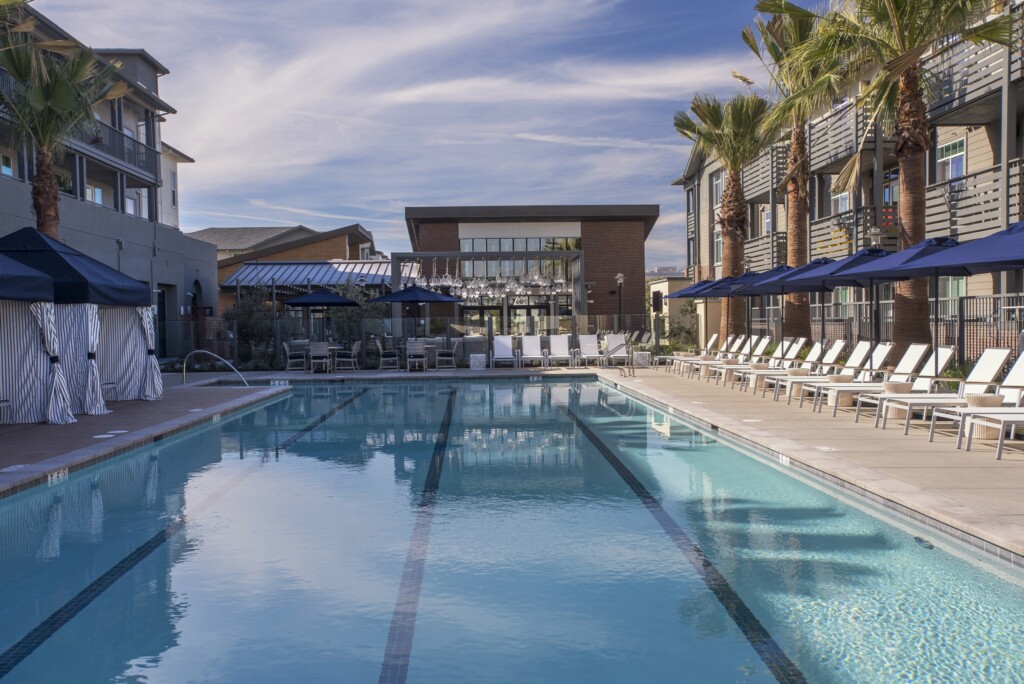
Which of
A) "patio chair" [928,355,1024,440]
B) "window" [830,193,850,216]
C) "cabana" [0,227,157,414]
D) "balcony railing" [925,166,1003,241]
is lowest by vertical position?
"patio chair" [928,355,1024,440]

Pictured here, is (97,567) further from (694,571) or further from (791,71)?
(791,71)

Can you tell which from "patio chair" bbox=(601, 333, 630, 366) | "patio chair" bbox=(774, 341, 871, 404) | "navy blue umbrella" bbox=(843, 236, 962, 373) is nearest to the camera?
"navy blue umbrella" bbox=(843, 236, 962, 373)

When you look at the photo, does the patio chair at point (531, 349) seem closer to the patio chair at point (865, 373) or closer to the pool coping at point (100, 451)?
the pool coping at point (100, 451)

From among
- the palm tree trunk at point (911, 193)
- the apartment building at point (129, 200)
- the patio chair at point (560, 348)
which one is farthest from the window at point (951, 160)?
the apartment building at point (129, 200)

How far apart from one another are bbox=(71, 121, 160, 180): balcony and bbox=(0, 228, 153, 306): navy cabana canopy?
10750 millimetres

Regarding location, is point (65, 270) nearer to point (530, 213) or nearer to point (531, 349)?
point (531, 349)

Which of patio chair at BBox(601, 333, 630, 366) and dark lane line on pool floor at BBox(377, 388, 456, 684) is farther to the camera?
patio chair at BBox(601, 333, 630, 366)

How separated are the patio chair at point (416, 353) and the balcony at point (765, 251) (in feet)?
36.9

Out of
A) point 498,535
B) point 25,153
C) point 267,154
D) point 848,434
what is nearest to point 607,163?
point 267,154

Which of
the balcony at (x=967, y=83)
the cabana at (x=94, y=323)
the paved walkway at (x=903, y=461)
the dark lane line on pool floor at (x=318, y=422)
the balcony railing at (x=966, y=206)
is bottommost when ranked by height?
the dark lane line on pool floor at (x=318, y=422)

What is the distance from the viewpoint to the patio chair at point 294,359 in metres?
23.9

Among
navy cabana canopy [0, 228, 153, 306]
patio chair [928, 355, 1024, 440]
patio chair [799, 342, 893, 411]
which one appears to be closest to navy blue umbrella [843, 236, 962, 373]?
patio chair [928, 355, 1024, 440]

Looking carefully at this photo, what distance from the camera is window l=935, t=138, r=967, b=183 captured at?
19.4 metres

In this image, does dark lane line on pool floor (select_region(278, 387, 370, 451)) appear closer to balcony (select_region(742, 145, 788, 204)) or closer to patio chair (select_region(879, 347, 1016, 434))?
patio chair (select_region(879, 347, 1016, 434))
